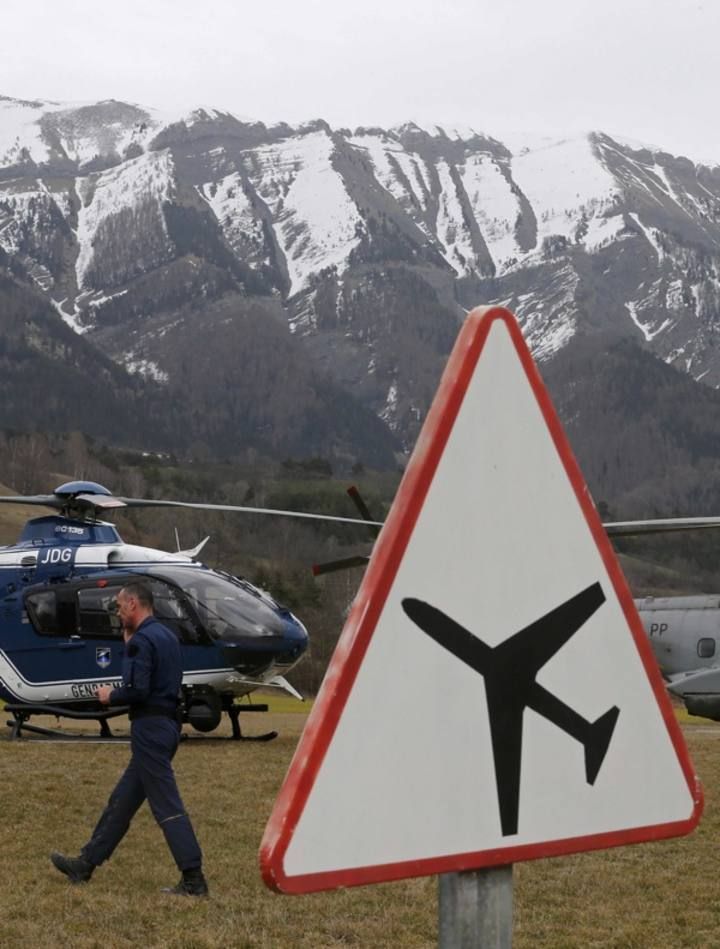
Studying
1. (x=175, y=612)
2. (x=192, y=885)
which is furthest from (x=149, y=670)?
(x=175, y=612)

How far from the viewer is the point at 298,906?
7.93 meters

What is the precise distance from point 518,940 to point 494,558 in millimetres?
5568

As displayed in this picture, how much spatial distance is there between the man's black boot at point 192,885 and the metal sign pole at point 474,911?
6.23m

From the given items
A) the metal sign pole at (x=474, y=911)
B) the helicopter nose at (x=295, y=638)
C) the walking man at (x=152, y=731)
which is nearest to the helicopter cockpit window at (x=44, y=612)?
the helicopter nose at (x=295, y=638)

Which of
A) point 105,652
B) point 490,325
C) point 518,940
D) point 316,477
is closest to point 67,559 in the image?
point 105,652

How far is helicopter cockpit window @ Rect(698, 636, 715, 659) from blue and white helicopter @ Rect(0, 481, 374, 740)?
39.1 feet

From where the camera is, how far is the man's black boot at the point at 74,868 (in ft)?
27.7

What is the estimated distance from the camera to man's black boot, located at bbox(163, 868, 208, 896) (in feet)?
26.5

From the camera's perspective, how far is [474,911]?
7.01ft

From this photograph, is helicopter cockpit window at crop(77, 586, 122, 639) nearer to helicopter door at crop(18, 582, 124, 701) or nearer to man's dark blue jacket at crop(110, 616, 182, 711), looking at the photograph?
helicopter door at crop(18, 582, 124, 701)

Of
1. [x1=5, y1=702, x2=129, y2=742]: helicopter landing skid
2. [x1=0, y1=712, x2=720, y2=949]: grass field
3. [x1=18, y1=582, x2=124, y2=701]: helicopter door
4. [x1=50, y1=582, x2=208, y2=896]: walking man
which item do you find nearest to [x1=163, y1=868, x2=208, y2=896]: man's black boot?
[x1=50, y1=582, x2=208, y2=896]: walking man

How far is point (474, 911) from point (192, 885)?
6.31m

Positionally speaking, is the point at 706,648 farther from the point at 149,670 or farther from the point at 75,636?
the point at 149,670

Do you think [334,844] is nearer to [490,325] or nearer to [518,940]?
[490,325]
